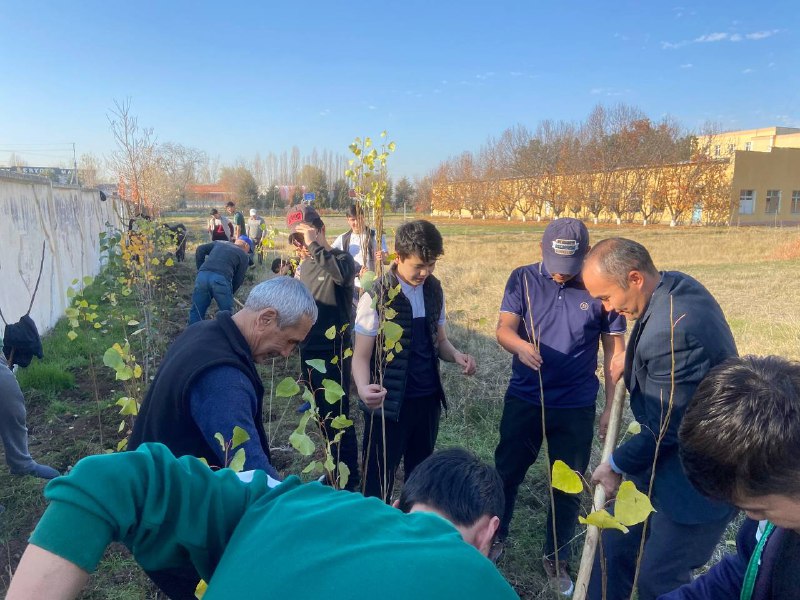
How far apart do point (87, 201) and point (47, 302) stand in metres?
5.95

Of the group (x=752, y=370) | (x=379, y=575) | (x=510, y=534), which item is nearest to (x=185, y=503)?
(x=379, y=575)

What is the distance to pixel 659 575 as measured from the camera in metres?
1.87

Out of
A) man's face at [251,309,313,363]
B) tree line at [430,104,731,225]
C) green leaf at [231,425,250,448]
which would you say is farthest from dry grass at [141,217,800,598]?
tree line at [430,104,731,225]

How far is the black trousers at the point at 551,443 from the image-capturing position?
2.51 meters

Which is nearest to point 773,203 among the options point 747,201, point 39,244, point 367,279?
point 747,201

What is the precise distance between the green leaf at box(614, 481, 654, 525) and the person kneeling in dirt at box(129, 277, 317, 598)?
0.93 meters

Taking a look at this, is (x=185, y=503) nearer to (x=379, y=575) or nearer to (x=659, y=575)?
(x=379, y=575)

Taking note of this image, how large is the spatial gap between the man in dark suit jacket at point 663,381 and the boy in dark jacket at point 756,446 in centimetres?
65

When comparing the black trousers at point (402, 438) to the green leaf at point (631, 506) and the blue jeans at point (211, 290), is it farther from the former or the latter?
the blue jeans at point (211, 290)

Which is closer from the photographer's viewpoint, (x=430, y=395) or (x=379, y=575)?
(x=379, y=575)

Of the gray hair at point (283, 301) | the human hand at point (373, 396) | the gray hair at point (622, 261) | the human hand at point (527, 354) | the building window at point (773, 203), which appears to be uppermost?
the building window at point (773, 203)

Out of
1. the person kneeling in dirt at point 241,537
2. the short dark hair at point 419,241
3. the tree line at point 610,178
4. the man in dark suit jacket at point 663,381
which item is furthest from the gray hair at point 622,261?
the tree line at point 610,178

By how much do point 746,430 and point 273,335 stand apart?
1280mm

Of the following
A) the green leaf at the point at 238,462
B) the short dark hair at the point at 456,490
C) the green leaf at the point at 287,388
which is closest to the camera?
the short dark hair at the point at 456,490
